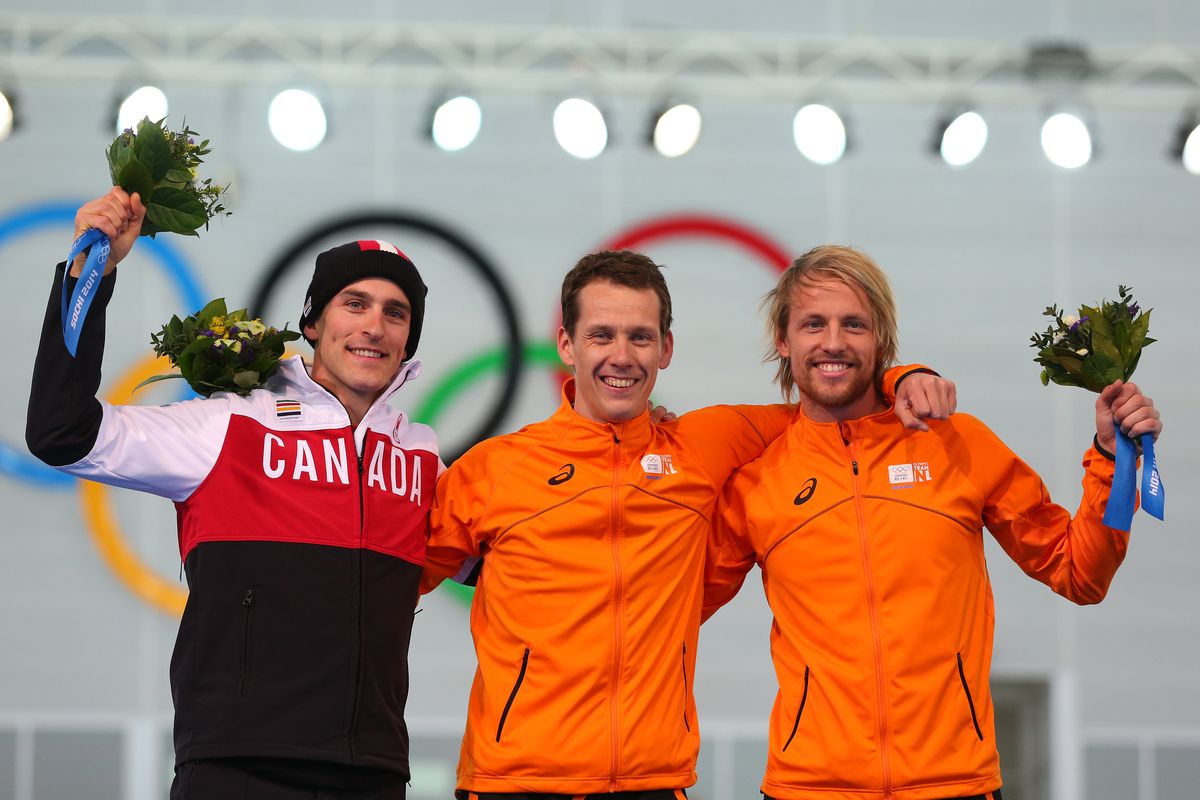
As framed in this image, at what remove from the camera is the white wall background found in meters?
6.46

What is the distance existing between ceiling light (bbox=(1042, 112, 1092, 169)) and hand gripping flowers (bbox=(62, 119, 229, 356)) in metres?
4.36

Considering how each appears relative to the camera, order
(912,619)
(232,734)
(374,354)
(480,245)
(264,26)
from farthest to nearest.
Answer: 1. (480,245)
2. (264,26)
3. (374,354)
4. (912,619)
5. (232,734)

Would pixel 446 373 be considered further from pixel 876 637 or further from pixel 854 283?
pixel 876 637

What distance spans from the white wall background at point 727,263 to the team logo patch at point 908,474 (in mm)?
3516

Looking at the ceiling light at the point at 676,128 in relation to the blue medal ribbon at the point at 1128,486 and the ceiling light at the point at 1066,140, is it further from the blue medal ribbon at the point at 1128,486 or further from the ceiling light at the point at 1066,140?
the blue medal ribbon at the point at 1128,486

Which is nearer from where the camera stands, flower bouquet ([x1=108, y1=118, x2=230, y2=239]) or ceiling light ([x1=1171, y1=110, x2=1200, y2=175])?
flower bouquet ([x1=108, y1=118, x2=230, y2=239])

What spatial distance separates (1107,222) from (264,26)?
4.03 metres

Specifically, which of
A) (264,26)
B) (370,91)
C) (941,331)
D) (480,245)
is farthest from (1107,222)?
(264,26)

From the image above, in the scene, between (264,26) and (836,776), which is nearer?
(836,776)

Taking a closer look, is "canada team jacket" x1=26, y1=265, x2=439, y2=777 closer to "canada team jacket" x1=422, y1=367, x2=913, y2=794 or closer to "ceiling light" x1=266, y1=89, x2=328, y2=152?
"canada team jacket" x1=422, y1=367, x2=913, y2=794

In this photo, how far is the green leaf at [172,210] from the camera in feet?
9.69

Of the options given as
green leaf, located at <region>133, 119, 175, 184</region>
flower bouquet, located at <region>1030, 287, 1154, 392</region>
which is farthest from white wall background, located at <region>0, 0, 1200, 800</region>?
green leaf, located at <region>133, 119, 175, 184</region>

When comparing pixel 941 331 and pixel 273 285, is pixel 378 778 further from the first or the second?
pixel 941 331

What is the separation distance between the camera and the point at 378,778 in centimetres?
287
